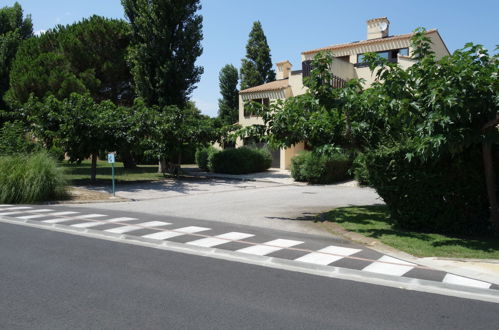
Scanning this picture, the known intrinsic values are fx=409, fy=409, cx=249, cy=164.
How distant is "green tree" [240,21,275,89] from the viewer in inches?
1844

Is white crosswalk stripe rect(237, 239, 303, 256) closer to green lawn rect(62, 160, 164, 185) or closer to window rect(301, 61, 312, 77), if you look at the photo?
green lawn rect(62, 160, 164, 185)

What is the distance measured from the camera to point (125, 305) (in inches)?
189

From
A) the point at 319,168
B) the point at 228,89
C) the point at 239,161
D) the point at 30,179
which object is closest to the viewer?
the point at 30,179

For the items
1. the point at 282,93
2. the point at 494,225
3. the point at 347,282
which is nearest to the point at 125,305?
the point at 347,282

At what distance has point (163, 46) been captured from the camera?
84.6 feet

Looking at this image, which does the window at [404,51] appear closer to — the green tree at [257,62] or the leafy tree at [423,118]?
the leafy tree at [423,118]

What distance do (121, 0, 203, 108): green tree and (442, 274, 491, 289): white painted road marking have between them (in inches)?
885

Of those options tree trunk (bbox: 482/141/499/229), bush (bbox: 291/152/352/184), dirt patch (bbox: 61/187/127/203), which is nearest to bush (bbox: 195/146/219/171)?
bush (bbox: 291/152/352/184)

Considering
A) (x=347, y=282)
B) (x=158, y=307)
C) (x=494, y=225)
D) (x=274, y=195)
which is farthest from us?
(x=274, y=195)

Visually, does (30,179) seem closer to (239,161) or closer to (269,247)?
(269,247)

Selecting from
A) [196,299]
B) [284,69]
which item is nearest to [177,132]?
[284,69]

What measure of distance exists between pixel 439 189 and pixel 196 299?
21.4 ft

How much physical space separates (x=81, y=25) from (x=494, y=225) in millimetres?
28643

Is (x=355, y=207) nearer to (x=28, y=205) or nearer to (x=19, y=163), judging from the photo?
(x=28, y=205)
